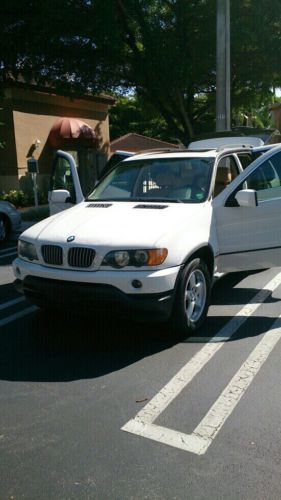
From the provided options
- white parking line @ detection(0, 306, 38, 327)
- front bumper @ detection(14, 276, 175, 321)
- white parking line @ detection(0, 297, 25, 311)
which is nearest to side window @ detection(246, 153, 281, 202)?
front bumper @ detection(14, 276, 175, 321)

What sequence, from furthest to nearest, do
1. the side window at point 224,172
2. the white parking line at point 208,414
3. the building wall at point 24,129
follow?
1. the building wall at point 24,129
2. the side window at point 224,172
3. the white parking line at point 208,414

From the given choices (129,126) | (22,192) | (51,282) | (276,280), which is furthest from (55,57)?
(129,126)

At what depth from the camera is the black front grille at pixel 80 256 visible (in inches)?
171

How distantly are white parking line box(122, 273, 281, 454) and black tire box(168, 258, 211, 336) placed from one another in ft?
0.64

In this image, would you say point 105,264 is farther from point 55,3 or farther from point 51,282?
point 55,3

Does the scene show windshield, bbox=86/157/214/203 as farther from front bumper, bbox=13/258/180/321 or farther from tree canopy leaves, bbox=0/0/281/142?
tree canopy leaves, bbox=0/0/281/142

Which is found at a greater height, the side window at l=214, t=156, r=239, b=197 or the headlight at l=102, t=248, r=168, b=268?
the side window at l=214, t=156, r=239, b=197

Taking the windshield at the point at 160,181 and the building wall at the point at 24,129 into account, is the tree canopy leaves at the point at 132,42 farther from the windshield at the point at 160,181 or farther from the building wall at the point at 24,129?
the windshield at the point at 160,181

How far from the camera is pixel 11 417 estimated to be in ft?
11.2

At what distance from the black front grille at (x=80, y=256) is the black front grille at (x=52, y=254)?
106 mm

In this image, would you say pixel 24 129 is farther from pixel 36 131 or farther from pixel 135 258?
pixel 135 258

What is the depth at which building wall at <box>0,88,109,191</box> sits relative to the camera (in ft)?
65.7

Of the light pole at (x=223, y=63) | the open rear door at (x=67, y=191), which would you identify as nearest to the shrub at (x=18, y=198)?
the light pole at (x=223, y=63)

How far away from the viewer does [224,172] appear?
18.9 ft
